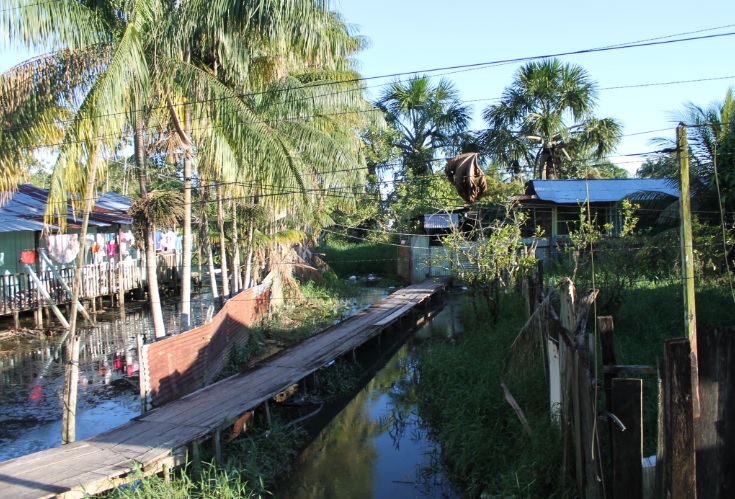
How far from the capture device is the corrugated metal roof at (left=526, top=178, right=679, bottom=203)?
20.5 m

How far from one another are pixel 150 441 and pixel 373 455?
3.39m

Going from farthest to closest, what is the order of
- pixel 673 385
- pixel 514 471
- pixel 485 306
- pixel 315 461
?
pixel 485 306
pixel 315 461
pixel 514 471
pixel 673 385

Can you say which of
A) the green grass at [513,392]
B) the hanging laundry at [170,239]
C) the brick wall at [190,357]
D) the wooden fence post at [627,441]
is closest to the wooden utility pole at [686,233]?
the wooden fence post at [627,441]

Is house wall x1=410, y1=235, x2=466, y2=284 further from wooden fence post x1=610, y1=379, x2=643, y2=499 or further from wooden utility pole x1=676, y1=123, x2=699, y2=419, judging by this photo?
wooden fence post x1=610, y1=379, x2=643, y2=499

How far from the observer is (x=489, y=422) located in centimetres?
874

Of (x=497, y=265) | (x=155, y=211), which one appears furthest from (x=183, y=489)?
(x=497, y=265)

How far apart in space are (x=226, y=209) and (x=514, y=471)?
13868mm

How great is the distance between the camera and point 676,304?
13.0m

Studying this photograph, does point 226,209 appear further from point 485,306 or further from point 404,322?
point 485,306

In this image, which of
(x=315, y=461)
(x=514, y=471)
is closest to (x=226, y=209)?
(x=315, y=461)

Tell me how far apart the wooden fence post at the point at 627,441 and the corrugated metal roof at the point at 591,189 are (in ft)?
52.1

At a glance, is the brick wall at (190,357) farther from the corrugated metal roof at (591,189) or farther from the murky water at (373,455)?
the corrugated metal roof at (591,189)

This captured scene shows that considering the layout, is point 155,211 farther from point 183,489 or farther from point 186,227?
point 183,489

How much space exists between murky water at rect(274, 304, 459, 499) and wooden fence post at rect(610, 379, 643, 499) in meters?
3.46
